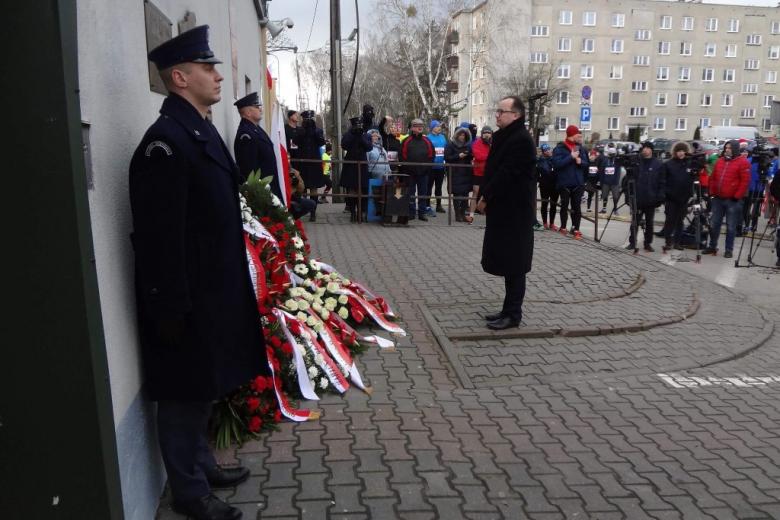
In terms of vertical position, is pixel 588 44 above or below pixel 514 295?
above

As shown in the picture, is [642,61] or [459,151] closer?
[459,151]

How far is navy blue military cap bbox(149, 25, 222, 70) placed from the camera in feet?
8.91

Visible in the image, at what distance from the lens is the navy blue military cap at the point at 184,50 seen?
2.71m

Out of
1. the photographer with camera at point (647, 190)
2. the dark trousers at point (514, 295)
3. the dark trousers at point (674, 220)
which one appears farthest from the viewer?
the dark trousers at point (674, 220)

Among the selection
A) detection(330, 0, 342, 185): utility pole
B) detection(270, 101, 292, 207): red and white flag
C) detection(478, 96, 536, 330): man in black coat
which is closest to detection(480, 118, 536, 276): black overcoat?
detection(478, 96, 536, 330): man in black coat

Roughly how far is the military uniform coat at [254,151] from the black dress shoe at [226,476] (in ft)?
11.4

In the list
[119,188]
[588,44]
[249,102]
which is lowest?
[119,188]

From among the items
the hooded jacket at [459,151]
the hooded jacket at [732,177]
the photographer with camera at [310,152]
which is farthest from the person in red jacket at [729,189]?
the photographer with camera at [310,152]

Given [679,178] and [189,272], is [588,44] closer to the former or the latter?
[679,178]

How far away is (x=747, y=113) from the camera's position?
71.9 meters

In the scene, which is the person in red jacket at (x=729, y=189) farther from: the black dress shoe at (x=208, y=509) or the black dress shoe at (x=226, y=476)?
the black dress shoe at (x=208, y=509)

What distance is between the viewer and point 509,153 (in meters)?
5.77

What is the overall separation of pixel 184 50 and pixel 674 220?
1094 centimetres

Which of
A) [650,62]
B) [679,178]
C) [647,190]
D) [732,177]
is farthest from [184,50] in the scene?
[650,62]
